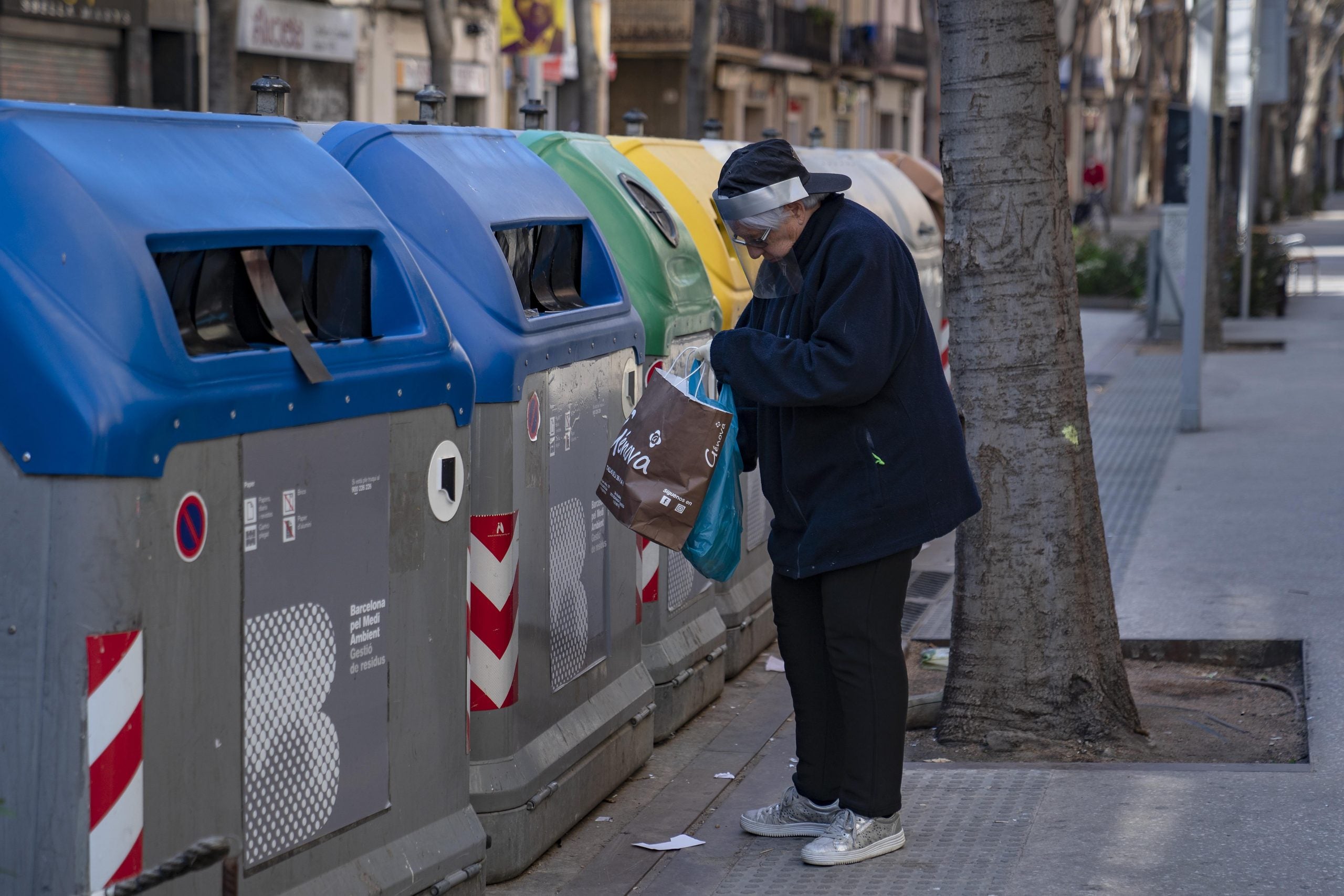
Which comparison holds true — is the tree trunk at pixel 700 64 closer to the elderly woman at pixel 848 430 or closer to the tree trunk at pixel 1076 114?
the elderly woman at pixel 848 430

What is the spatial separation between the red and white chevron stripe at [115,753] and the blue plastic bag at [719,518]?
1557mm

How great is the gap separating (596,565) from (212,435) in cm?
192

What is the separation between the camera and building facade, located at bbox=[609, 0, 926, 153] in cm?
3712

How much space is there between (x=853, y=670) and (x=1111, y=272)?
18887 millimetres

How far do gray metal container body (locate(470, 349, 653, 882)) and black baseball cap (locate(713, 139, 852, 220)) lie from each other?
619 mm

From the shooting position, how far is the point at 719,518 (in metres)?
4.04

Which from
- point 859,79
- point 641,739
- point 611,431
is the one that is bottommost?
point 641,739

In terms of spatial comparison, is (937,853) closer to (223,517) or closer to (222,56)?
(223,517)

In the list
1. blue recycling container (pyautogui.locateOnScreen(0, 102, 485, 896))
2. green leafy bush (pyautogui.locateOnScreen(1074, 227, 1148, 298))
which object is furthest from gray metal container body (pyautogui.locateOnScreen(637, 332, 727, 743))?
green leafy bush (pyautogui.locateOnScreen(1074, 227, 1148, 298))

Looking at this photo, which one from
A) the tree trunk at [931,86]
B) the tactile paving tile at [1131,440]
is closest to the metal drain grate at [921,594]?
the tactile paving tile at [1131,440]

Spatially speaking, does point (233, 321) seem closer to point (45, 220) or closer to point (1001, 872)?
point (45, 220)

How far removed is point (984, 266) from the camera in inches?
194

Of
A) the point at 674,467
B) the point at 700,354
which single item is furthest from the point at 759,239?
the point at 674,467

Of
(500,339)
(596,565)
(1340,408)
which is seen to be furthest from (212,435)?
(1340,408)
